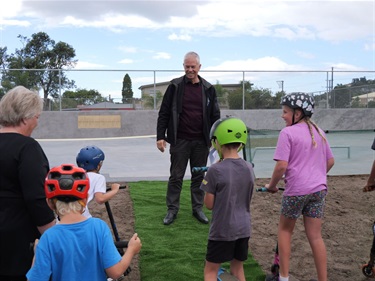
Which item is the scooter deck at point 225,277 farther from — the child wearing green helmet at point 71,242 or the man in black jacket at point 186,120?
the man in black jacket at point 186,120

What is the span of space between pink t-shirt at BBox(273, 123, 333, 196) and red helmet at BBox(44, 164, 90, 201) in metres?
1.77

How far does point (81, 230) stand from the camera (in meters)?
2.03

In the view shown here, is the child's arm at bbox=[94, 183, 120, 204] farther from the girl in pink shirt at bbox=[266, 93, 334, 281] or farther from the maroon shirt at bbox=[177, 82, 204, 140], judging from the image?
Answer: the maroon shirt at bbox=[177, 82, 204, 140]

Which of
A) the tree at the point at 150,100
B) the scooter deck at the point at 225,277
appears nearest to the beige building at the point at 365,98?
the tree at the point at 150,100

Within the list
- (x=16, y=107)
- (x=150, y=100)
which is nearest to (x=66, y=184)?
(x=16, y=107)

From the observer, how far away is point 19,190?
2385mm

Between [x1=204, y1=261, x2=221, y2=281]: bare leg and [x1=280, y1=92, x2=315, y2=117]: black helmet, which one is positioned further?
[x1=280, y1=92, x2=315, y2=117]: black helmet

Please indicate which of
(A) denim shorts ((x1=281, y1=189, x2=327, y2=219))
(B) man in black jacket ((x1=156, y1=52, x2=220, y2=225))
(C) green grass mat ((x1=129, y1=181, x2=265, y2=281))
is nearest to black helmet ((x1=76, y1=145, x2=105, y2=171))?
(C) green grass mat ((x1=129, y1=181, x2=265, y2=281))

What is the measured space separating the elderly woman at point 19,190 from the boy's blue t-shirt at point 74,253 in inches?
14.5

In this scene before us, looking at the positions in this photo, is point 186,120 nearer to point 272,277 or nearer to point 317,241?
point 272,277

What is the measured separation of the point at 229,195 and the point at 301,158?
0.74 metres

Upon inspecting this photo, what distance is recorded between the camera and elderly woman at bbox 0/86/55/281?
2328 millimetres

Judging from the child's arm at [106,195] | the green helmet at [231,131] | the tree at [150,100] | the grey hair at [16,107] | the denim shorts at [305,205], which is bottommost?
the denim shorts at [305,205]

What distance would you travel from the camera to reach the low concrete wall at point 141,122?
18719 mm
